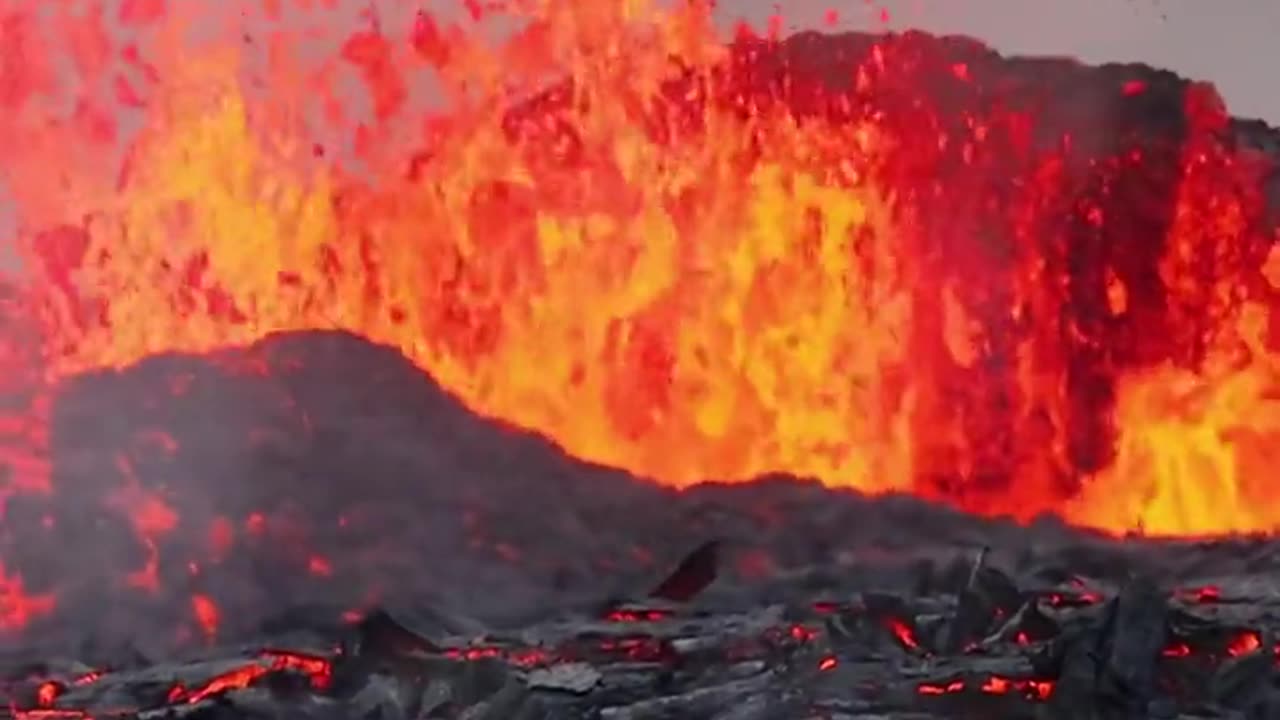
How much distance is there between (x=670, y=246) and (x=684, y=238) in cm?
2

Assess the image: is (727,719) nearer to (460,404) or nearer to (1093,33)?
(460,404)

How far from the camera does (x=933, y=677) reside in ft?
5.73

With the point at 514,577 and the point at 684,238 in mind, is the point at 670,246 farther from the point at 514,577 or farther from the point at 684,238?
the point at 514,577

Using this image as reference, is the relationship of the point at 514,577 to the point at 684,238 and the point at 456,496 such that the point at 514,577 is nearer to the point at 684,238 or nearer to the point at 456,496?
the point at 456,496

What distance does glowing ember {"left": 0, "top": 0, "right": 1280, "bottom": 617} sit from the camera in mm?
1742

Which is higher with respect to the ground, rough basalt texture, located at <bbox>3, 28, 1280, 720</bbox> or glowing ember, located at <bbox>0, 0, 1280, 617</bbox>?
glowing ember, located at <bbox>0, 0, 1280, 617</bbox>

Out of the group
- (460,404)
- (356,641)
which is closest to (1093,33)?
(460,404)

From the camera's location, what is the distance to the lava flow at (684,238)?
174cm

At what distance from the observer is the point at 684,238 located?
1808 millimetres

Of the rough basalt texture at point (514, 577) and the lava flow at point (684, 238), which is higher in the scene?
the lava flow at point (684, 238)

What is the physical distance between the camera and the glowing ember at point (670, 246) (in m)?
1.74

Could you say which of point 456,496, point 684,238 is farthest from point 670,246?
point 456,496

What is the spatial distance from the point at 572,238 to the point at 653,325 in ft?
0.45

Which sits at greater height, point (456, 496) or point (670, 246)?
point (670, 246)
